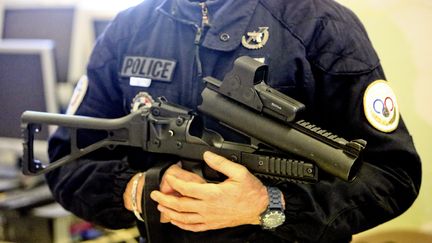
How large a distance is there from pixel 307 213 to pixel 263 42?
29cm

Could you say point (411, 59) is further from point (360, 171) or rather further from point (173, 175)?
point (173, 175)

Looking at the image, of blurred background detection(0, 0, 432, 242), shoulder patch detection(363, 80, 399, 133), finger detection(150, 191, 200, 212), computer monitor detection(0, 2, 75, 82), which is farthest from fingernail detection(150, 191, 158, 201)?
computer monitor detection(0, 2, 75, 82)

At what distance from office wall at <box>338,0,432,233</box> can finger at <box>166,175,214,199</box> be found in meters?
0.90

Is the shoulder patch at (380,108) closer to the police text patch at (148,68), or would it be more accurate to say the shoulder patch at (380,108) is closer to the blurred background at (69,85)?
the police text patch at (148,68)

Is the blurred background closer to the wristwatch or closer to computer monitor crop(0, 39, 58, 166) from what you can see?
computer monitor crop(0, 39, 58, 166)

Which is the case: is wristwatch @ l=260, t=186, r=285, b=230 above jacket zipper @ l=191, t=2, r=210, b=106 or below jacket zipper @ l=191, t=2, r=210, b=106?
below

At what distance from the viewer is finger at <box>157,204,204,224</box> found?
2.52 ft

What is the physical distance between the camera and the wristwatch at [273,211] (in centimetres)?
76

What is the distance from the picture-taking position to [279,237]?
32.2 inches

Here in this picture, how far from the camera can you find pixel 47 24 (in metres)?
1.79

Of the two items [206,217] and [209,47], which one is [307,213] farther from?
[209,47]

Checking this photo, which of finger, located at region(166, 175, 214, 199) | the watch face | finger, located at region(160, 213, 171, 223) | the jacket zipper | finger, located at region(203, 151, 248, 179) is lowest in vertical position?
finger, located at region(160, 213, 171, 223)

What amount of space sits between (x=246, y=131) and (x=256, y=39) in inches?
7.5

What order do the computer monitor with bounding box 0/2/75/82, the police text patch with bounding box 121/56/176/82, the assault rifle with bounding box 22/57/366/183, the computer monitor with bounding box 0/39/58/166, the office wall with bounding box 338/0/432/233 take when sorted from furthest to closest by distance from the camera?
the computer monitor with bounding box 0/2/75/82 → the computer monitor with bounding box 0/39/58/166 → the office wall with bounding box 338/0/432/233 → the police text patch with bounding box 121/56/176/82 → the assault rifle with bounding box 22/57/366/183
